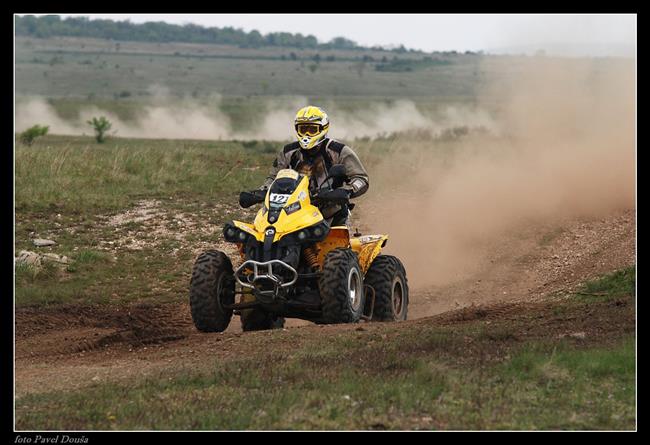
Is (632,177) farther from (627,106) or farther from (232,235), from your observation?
(232,235)

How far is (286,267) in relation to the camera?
488 inches

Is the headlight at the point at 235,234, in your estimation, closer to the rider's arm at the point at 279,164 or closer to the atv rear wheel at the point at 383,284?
the rider's arm at the point at 279,164

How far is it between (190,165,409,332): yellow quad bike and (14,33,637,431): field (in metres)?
0.43

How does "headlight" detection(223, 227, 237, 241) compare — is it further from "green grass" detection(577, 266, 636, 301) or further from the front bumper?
"green grass" detection(577, 266, 636, 301)

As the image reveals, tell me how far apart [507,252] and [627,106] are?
890cm

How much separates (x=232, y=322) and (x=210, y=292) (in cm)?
279

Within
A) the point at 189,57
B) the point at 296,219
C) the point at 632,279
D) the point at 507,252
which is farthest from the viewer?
the point at 189,57

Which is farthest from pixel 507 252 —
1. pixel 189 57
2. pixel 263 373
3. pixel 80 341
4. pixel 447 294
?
pixel 189 57

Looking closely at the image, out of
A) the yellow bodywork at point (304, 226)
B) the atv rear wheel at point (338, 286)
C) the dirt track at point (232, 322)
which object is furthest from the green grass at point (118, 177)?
the atv rear wheel at point (338, 286)

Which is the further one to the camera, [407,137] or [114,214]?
[407,137]

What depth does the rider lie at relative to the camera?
1362cm

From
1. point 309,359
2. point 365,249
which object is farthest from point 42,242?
point 309,359

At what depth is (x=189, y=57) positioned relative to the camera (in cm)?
16275

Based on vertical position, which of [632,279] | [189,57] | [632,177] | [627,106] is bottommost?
[632,279]
